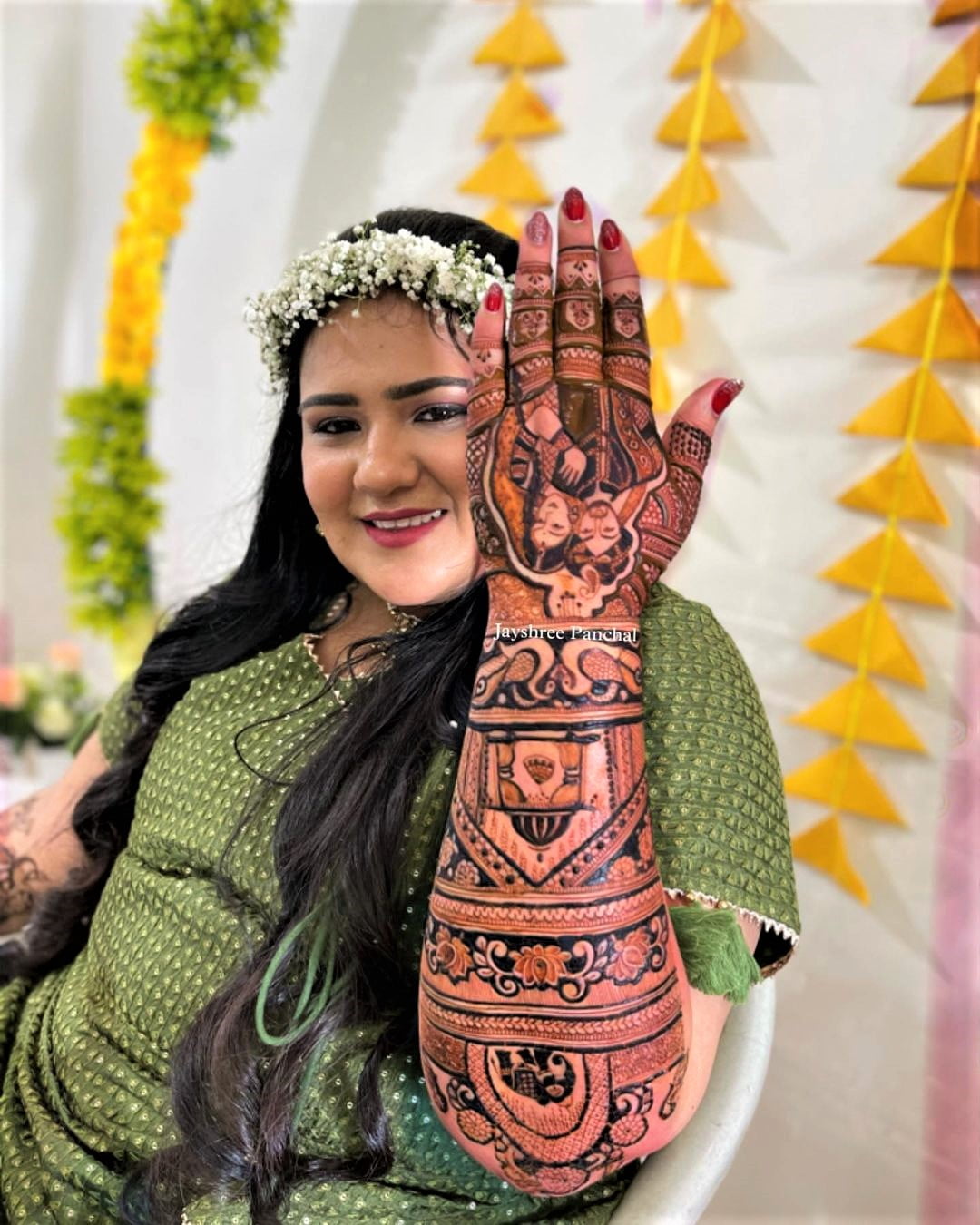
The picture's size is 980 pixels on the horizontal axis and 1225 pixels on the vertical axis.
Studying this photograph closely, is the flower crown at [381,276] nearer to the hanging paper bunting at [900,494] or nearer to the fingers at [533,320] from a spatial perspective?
the fingers at [533,320]

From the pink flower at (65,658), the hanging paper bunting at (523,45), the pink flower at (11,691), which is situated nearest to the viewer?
the hanging paper bunting at (523,45)

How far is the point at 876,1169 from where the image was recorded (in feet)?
5.27

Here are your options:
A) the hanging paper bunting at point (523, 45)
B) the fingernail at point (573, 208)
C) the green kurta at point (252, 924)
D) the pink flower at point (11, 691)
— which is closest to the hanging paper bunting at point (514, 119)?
the hanging paper bunting at point (523, 45)

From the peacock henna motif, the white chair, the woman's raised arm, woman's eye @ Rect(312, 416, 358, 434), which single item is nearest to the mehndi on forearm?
the peacock henna motif

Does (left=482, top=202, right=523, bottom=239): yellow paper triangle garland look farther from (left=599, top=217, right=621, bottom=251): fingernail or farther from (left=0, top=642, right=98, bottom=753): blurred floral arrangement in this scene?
(left=0, top=642, right=98, bottom=753): blurred floral arrangement

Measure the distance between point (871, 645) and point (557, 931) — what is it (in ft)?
3.13

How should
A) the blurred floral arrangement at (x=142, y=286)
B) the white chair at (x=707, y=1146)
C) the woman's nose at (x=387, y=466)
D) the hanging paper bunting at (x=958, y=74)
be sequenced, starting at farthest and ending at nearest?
the blurred floral arrangement at (x=142, y=286) → the hanging paper bunting at (x=958, y=74) → the woman's nose at (x=387, y=466) → the white chair at (x=707, y=1146)

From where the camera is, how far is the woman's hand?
814mm

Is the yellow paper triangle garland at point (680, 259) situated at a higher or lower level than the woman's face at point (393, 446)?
higher

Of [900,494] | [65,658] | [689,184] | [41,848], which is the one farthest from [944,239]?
[65,658]

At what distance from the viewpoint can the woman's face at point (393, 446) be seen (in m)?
1.11

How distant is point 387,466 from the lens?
111cm

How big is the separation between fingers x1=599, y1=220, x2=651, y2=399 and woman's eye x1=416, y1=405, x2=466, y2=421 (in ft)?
0.89

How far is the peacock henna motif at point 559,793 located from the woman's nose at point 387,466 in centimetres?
27
